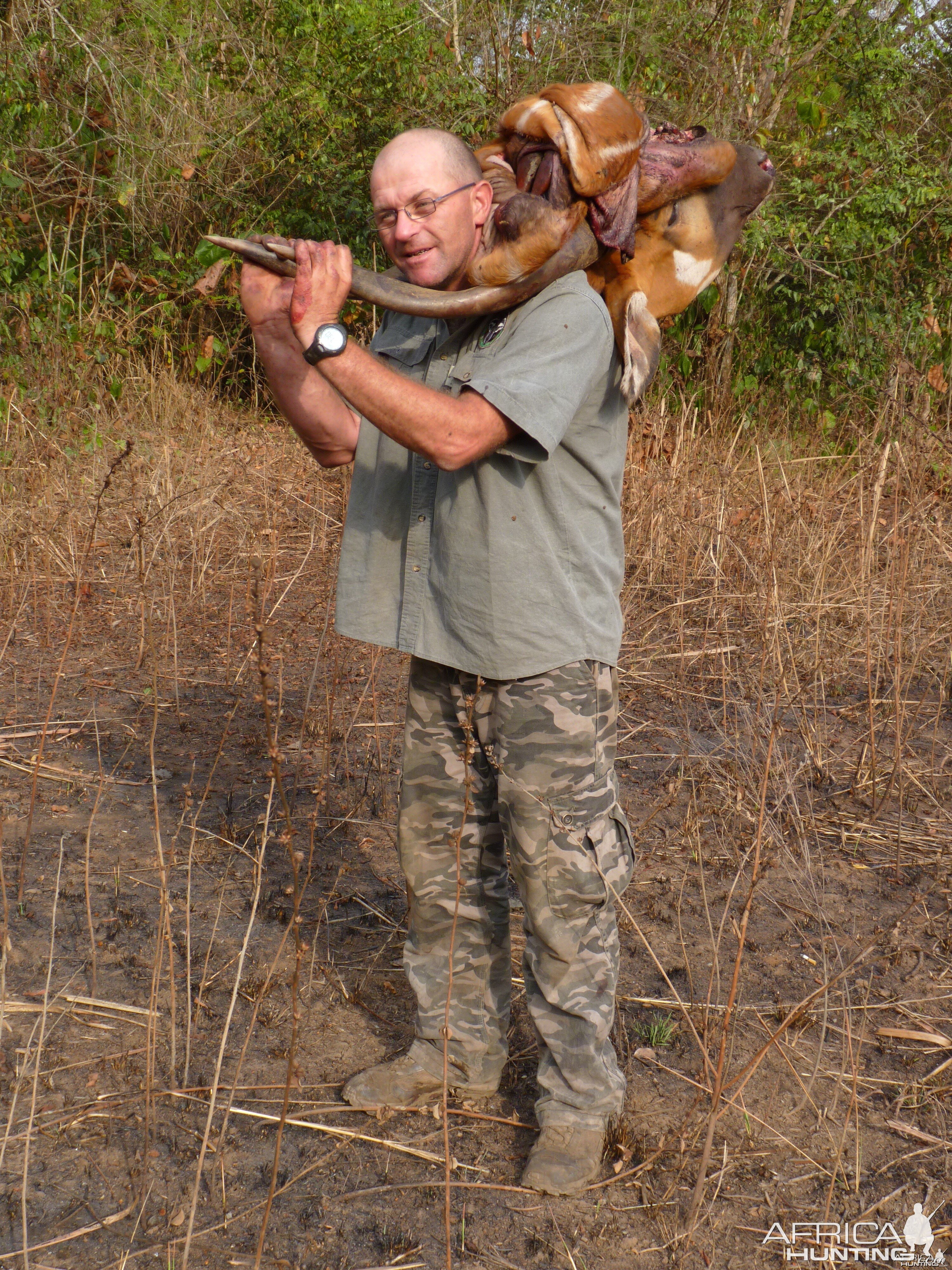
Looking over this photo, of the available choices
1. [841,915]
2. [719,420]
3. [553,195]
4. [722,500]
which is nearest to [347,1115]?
[841,915]


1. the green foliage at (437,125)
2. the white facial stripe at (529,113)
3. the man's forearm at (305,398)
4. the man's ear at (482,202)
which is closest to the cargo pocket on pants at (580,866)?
the man's forearm at (305,398)

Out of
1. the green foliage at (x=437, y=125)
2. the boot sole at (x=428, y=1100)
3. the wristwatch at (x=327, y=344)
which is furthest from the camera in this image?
the green foliage at (x=437, y=125)

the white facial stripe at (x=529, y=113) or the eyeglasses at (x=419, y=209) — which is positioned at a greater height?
the white facial stripe at (x=529, y=113)

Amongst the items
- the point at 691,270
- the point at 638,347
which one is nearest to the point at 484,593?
the point at 638,347

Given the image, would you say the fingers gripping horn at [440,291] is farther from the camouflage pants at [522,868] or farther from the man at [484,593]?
the camouflage pants at [522,868]

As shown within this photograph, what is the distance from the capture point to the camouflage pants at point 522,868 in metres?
2.34

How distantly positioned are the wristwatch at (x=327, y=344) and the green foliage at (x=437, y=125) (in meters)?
6.52

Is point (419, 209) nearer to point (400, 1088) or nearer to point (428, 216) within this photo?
point (428, 216)

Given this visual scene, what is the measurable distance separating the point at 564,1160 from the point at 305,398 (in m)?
1.72

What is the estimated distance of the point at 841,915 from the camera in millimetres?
3510

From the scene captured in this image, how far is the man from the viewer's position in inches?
84.0

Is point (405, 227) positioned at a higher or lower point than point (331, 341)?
higher

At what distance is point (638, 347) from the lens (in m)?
2.25

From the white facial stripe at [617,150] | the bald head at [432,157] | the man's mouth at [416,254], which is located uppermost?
the white facial stripe at [617,150]
